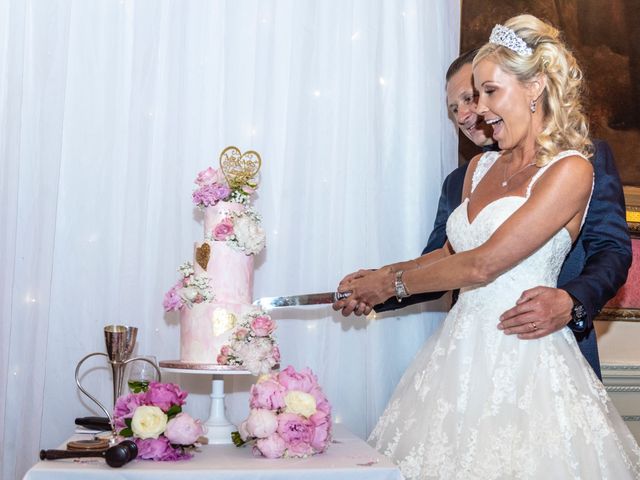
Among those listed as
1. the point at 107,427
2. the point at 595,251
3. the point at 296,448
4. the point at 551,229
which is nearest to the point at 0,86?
the point at 107,427

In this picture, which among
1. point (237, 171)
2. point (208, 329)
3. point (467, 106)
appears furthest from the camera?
point (467, 106)

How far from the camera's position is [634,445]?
7.43 ft

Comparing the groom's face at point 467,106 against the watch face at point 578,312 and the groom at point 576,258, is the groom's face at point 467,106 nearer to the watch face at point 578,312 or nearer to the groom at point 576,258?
the groom at point 576,258

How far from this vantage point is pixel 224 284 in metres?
2.44

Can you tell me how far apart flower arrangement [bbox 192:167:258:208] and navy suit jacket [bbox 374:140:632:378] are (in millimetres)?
982

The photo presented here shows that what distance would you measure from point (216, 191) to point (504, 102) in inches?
35.0

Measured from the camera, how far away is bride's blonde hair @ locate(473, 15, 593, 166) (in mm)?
2412

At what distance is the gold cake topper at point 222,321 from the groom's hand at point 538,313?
779 millimetres

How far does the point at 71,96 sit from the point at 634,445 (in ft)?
6.87

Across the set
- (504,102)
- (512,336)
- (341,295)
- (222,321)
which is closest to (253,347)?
(222,321)

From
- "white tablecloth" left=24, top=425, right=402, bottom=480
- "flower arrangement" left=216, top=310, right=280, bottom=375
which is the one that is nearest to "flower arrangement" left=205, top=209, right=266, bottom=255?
"flower arrangement" left=216, top=310, right=280, bottom=375

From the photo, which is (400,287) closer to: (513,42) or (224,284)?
(224,284)

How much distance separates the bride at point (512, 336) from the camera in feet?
7.03

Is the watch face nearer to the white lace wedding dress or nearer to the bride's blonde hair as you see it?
the white lace wedding dress
